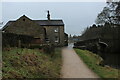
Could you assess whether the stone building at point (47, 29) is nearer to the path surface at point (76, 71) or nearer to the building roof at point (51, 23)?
the building roof at point (51, 23)

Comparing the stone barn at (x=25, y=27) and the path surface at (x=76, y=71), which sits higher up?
the stone barn at (x=25, y=27)

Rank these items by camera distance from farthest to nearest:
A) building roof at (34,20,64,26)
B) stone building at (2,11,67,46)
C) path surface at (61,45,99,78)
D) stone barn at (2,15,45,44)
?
building roof at (34,20,64,26) < stone building at (2,11,67,46) < stone barn at (2,15,45,44) < path surface at (61,45,99,78)

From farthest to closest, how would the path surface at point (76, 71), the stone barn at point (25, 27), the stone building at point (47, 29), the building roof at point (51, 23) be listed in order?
the building roof at point (51, 23) < the stone building at point (47, 29) < the stone barn at point (25, 27) < the path surface at point (76, 71)

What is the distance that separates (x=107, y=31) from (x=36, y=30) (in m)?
15.8

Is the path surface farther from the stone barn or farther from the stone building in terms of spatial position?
the stone building

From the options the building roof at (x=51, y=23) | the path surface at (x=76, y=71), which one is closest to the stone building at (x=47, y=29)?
the building roof at (x=51, y=23)

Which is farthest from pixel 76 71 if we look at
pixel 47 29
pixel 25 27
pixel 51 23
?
pixel 51 23

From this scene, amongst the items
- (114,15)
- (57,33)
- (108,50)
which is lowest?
(108,50)

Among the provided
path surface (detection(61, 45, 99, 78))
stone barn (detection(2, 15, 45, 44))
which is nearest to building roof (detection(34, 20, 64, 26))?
stone barn (detection(2, 15, 45, 44))

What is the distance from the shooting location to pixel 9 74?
33.3 ft

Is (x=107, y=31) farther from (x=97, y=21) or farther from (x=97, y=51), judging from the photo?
(x=97, y=51)

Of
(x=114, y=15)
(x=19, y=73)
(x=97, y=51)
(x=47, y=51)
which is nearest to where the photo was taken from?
(x=19, y=73)

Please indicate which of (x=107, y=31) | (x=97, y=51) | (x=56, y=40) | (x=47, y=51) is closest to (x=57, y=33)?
(x=56, y=40)

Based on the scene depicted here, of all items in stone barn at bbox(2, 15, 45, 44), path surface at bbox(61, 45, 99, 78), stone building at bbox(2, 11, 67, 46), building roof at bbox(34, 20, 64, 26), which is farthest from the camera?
building roof at bbox(34, 20, 64, 26)
